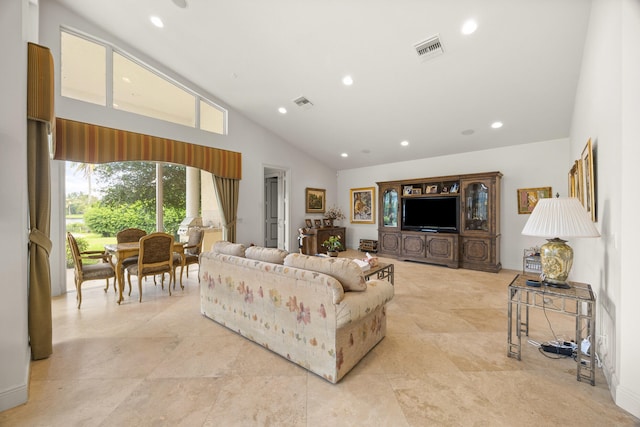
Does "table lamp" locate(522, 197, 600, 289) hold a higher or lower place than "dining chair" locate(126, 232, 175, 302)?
higher

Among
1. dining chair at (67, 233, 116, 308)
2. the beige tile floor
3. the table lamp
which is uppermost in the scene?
the table lamp

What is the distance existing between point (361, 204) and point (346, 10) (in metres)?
5.34

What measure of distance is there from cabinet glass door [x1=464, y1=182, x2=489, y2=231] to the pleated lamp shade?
3.54m

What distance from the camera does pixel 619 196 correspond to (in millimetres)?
1715

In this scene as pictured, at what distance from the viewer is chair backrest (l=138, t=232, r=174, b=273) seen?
352 cm

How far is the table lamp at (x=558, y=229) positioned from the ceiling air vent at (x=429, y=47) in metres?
2.27

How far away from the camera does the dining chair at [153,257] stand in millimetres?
3533

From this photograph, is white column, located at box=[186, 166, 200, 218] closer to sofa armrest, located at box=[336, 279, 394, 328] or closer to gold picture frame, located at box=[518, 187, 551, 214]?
sofa armrest, located at box=[336, 279, 394, 328]

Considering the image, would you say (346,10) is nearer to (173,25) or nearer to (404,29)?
(404,29)

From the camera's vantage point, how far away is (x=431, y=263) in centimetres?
593

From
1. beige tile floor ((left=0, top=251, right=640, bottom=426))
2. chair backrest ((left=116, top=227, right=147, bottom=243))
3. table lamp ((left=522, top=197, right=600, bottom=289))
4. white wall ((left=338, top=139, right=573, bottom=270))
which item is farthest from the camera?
white wall ((left=338, top=139, right=573, bottom=270))

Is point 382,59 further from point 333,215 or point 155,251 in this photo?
point 333,215

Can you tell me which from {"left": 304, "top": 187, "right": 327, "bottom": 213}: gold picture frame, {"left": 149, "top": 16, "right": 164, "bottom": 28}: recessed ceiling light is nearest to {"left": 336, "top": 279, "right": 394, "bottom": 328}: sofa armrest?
{"left": 149, "top": 16, "right": 164, "bottom": 28}: recessed ceiling light

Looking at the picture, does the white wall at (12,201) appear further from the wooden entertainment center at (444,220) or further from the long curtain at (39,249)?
the wooden entertainment center at (444,220)
